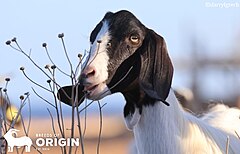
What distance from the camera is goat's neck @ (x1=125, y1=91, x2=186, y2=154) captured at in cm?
250

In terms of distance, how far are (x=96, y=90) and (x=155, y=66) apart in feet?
0.87

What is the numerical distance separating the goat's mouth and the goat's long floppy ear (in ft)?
0.55

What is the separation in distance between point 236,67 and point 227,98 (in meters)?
0.40

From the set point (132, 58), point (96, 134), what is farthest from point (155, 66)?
point (96, 134)

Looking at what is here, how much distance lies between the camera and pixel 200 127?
104 inches

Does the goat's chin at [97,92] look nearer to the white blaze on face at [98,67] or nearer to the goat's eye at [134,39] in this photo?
the white blaze on face at [98,67]

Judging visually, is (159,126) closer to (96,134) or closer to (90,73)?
(90,73)

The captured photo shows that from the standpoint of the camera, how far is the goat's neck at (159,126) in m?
2.50

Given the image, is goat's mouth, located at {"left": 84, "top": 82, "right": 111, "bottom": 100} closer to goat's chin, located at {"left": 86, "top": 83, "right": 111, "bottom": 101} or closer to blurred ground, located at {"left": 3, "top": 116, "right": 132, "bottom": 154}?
goat's chin, located at {"left": 86, "top": 83, "right": 111, "bottom": 101}

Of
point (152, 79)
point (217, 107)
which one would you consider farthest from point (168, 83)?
point (217, 107)

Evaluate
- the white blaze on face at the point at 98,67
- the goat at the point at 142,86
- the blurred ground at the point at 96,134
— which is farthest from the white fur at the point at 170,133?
the blurred ground at the point at 96,134

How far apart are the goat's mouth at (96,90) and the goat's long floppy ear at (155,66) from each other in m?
0.17

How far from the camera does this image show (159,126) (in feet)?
8.24

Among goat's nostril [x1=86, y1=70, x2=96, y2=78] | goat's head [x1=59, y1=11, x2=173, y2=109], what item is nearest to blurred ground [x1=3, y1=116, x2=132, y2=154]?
goat's head [x1=59, y1=11, x2=173, y2=109]
